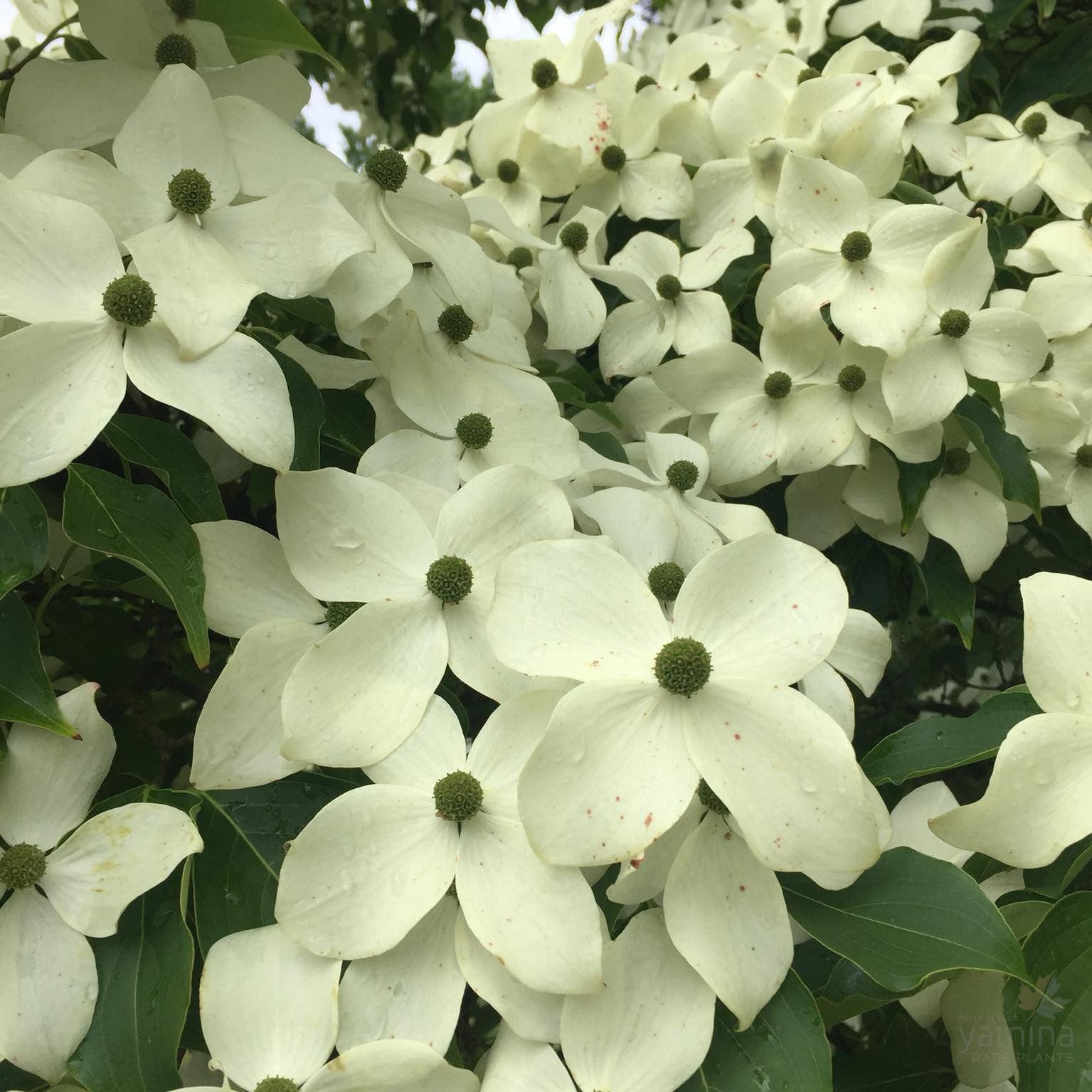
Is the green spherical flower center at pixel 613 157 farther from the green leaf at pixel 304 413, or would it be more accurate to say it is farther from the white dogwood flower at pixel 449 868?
the white dogwood flower at pixel 449 868

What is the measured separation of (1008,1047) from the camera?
0.57 m

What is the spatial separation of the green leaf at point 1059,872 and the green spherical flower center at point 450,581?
0.35m

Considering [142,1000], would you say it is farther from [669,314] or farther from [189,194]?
[669,314]

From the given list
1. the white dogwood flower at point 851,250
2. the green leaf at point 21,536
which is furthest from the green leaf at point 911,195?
the green leaf at point 21,536

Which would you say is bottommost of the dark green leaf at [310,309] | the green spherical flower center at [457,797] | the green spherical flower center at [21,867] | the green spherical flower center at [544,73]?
the green spherical flower center at [21,867]

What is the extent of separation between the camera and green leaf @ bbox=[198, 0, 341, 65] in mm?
651

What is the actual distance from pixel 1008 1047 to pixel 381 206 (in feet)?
2.13

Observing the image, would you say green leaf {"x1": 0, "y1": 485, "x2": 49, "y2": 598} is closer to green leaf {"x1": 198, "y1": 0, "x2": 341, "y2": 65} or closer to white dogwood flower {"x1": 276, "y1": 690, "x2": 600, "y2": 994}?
white dogwood flower {"x1": 276, "y1": 690, "x2": 600, "y2": 994}

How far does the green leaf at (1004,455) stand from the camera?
78cm

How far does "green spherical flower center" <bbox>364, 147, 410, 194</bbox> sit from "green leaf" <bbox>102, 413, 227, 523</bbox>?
228mm

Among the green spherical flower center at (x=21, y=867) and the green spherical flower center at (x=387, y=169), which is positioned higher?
the green spherical flower center at (x=387, y=169)

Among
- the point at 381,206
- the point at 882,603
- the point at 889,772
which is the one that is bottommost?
the point at 882,603

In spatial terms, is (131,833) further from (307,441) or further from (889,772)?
(889,772)

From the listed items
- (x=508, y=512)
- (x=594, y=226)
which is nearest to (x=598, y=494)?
(x=508, y=512)
